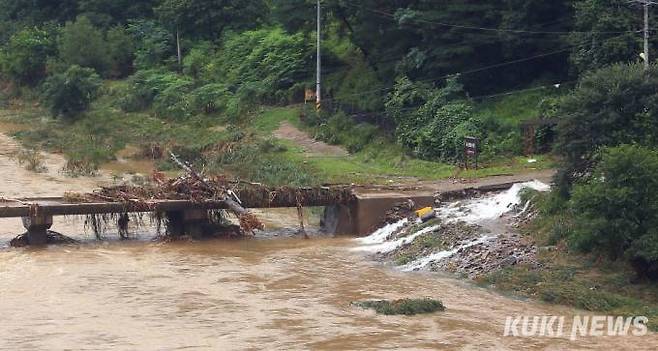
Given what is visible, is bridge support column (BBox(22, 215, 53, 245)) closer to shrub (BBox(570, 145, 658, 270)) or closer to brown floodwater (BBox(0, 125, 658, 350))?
brown floodwater (BBox(0, 125, 658, 350))

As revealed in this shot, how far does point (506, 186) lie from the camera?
31609 mm

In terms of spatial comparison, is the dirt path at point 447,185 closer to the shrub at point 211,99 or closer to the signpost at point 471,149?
the signpost at point 471,149

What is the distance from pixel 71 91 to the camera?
5803cm

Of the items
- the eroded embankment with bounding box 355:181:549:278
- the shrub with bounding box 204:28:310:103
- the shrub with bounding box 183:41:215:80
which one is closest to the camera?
the eroded embankment with bounding box 355:181:549:278

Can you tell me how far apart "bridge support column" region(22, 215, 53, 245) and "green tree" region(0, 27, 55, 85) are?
44662 millimetres

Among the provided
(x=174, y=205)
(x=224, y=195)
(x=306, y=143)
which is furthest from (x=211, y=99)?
(x=174, y=205)

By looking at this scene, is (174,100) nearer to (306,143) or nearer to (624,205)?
(306,143)

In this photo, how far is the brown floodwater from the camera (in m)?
19.0

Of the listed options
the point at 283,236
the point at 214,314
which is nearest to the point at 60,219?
the point at 283,236

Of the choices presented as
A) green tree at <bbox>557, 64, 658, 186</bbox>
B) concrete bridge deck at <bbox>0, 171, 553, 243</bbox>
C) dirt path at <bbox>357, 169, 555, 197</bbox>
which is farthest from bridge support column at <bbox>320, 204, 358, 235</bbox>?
green tree at <bbox>557, 64, 658, 186</bbox>

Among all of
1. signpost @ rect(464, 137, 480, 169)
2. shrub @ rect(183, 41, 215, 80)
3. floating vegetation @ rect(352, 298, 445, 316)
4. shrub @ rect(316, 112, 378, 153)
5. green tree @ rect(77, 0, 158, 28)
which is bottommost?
floating vegetation @ rect(352, 298, 445, 316)

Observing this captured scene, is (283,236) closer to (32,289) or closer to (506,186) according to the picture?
(506,186)

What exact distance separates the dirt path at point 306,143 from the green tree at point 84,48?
2431cm

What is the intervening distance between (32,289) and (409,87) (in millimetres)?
23712
